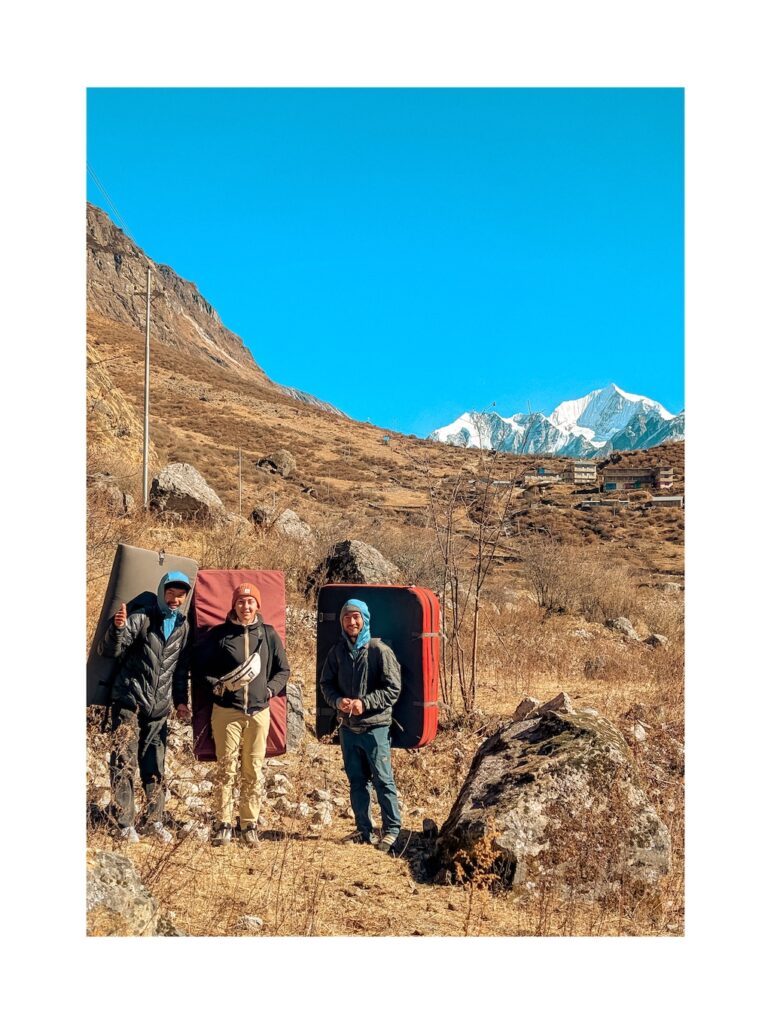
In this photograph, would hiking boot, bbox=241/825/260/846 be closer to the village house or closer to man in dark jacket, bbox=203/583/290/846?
man in dark jacket, bbox=203/583/290/846

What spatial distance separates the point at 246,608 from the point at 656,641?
1053 cm

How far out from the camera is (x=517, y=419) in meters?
9.71

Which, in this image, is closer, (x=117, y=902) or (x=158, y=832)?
(x=117, y=902)

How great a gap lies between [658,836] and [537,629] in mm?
9869

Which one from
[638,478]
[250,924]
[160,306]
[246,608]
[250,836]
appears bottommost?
[250,924]

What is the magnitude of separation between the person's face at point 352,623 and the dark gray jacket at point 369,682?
0.10 m

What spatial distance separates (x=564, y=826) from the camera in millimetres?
5355

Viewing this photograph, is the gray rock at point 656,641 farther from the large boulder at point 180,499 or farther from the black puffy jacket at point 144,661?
the black puffy jacket at point 144,661

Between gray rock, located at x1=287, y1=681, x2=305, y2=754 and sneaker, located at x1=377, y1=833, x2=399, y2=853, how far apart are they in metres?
2.32

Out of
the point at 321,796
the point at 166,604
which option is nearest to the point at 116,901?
the point at 166,604

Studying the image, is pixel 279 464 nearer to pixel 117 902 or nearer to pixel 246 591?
pixel 246 591

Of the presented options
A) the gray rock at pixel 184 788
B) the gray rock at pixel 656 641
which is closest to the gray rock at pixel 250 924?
the gray rock at pixel 184 788
